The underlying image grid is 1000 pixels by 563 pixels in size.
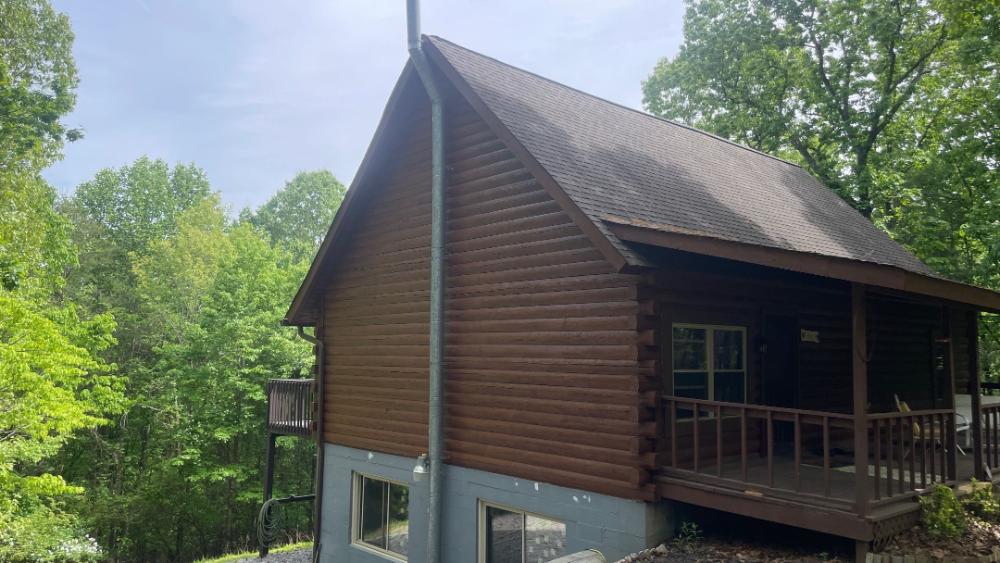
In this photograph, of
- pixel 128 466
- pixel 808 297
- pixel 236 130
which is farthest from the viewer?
pixel 236 130

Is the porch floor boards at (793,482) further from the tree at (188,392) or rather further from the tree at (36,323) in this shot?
the tree at (188,392)

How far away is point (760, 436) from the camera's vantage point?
30.2ft

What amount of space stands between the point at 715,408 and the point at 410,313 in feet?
16.7

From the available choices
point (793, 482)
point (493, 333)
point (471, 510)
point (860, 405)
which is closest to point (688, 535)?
point (793, 482)

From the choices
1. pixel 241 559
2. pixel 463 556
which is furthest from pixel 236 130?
pixel 463 556

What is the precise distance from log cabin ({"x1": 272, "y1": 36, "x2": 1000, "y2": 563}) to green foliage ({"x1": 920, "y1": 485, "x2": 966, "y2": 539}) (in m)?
0.15

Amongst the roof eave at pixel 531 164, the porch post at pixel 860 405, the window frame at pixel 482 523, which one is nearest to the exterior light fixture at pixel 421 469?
the window frame at pixel 482 523

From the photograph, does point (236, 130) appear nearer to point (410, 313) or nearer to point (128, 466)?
point (128, 466)

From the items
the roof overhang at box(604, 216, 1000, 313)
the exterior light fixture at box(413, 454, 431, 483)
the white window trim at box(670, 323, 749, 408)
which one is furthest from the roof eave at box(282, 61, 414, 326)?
the white window trim at box(670, 323, 749, 408)

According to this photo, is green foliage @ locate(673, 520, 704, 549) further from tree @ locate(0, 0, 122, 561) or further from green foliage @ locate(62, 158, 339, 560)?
green foliage @ locate(62, 158, 339, 560)

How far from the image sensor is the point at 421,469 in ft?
30.8

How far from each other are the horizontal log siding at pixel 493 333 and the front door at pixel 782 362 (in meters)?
3.31

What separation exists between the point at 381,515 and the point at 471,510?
2595 mm

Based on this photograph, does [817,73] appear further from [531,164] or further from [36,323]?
[36,323]
